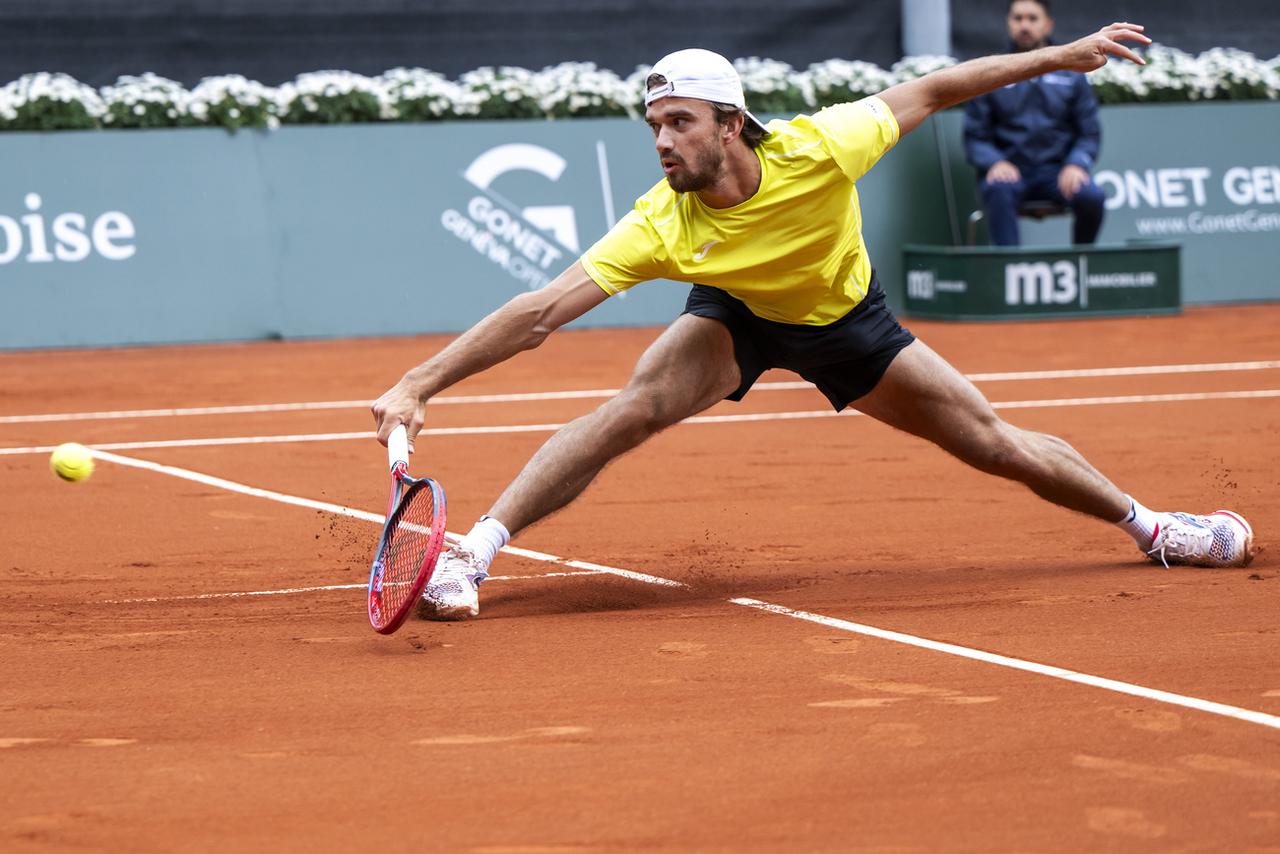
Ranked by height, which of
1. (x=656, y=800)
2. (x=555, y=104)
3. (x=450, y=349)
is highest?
(x=555, y=104)

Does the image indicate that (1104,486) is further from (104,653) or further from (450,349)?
(104,653)

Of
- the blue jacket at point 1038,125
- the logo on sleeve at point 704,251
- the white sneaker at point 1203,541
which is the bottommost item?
the white sneaker at point 1203,541

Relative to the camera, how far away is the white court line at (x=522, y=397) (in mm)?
9891

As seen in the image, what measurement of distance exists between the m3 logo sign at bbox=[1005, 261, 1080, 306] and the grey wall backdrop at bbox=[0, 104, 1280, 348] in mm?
1035

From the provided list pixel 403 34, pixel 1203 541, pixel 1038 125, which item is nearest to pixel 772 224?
pixel 1203 541

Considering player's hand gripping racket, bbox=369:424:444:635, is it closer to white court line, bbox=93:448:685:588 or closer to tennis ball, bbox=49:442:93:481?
white court line, bbox=93:448:685:588

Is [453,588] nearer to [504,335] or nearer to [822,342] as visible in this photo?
[504,335]

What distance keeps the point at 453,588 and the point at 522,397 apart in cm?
532

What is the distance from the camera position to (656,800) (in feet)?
11.5

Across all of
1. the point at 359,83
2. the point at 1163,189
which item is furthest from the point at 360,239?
the point at 1163,189

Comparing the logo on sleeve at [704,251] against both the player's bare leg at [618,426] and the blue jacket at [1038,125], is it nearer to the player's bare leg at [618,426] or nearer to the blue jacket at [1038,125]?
the player's bare leg at [618,426]

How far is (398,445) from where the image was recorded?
4867 mm

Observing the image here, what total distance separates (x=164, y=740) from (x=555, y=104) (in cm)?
1028

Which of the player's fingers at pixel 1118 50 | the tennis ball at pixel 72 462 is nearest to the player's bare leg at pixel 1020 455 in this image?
the player's fingers at pixel 1118 50
